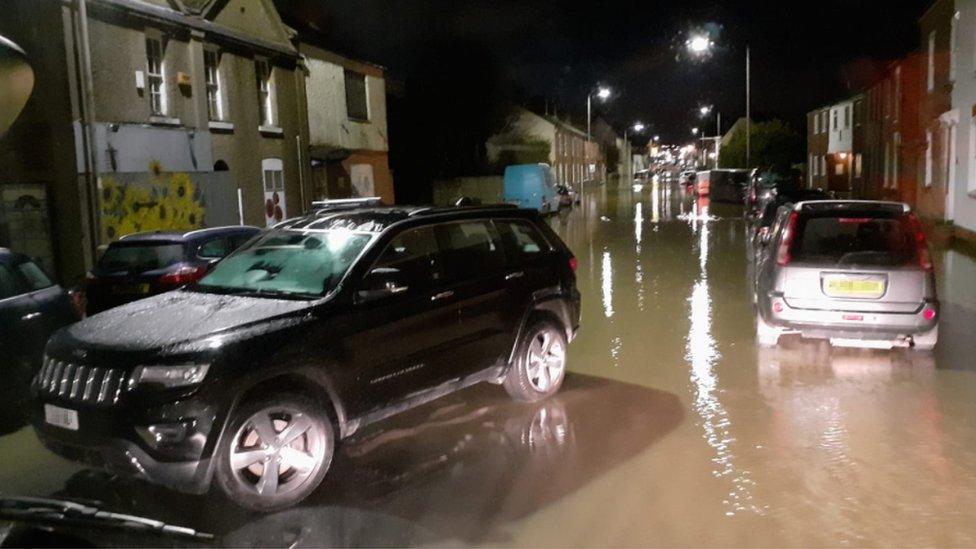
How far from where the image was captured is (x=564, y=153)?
70688mm

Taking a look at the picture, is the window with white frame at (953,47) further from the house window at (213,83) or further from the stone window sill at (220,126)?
the house window at (213,83)

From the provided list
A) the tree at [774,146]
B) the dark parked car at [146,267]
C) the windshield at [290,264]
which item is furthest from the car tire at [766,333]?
the tree at [774,146]

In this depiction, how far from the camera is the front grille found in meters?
4.99

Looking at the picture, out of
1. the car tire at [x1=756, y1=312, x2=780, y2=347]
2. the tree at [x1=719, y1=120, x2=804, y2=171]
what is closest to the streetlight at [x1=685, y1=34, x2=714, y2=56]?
the tree at [x1=719, y1=120, x2=804, y2=171]

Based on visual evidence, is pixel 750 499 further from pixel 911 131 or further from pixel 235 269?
pixel 911 131

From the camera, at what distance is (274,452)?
210 inches

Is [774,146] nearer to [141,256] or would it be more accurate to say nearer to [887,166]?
[887,166]

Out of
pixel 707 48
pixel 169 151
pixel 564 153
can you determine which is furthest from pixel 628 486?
pixel 564 153

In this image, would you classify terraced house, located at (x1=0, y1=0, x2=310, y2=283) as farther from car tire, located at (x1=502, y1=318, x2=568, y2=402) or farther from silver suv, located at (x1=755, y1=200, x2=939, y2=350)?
silver suv, located at (x1=755, y1=200, x2=939, y2=350)

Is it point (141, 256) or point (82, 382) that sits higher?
point (141, 256)

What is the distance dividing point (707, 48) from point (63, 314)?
1285 inches

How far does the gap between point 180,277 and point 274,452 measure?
4905 millimetres

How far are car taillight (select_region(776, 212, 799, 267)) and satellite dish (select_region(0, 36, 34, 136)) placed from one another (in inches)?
297

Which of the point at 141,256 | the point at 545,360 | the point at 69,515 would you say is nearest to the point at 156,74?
the point at 141,256
